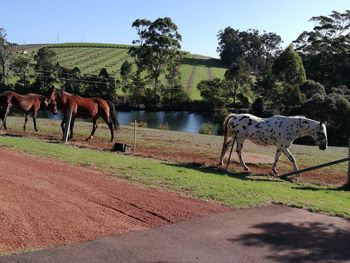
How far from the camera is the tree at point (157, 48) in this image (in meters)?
94.4

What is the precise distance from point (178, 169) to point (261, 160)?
5.72 metres

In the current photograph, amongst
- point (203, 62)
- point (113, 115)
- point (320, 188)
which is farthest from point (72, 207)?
point (203, 62)

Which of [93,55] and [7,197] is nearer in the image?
[7,197]

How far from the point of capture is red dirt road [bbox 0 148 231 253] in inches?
343

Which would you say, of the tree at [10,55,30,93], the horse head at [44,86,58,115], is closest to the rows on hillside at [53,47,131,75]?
the tree at [10,55,30,93]

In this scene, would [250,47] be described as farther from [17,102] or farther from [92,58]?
[17,102]

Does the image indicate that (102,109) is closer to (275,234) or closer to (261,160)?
(261,160)

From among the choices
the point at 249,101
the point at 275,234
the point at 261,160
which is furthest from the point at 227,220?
the point at 249,101

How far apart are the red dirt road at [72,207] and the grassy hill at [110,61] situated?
83.3m

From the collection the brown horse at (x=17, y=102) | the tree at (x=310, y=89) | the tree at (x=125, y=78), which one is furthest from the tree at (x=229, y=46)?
the brown horse at (x=17, y=102)

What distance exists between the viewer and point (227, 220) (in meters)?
10.5

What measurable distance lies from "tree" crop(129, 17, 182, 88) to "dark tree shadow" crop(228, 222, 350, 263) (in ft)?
275

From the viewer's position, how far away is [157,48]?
311ft

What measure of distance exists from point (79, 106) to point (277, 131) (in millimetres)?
9624
